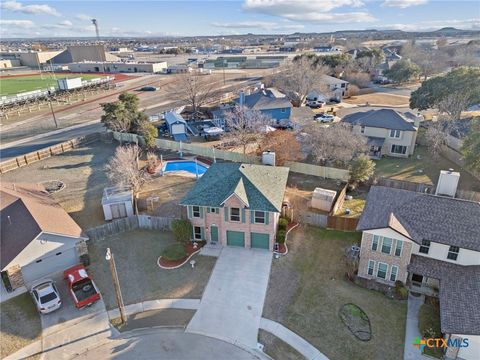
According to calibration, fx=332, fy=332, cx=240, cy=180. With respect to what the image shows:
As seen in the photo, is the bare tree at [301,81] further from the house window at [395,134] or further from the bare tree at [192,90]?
the house window at [395,134]

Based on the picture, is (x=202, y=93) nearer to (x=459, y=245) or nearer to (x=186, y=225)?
(x=186, y=225)

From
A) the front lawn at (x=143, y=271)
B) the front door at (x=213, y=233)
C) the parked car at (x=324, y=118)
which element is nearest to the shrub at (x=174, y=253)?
the front lawn at (x=143, y=271)

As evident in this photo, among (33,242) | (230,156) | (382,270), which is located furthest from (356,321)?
(230,156)

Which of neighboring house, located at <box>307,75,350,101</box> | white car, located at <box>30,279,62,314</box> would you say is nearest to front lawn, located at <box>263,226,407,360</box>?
white car, located at <box>30,279,62,314</box>

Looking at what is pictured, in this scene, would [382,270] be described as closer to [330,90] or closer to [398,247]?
[398,247]

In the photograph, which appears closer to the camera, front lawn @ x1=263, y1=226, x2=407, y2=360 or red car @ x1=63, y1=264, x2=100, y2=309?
front lawn @ x1=263, y1=226, x2=407, y2=360

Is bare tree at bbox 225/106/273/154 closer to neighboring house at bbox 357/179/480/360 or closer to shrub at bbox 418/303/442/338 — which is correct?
neighboring house at bbox 357/179/480/360
